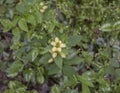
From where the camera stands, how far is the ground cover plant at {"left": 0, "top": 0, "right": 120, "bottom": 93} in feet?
5.30

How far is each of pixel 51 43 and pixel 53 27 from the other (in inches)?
10.2

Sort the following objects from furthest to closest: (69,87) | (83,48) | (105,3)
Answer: (105,3) → (83,48) → (69,87)

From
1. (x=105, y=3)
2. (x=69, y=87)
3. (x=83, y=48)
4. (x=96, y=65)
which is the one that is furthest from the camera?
(x=105, y=3)

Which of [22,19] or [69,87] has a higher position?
[22,19]

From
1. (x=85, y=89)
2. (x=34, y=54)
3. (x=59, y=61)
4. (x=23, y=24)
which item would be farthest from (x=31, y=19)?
(x=85, y=89)

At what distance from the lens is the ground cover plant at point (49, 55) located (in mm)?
1615

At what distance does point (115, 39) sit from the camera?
1996 millimetres

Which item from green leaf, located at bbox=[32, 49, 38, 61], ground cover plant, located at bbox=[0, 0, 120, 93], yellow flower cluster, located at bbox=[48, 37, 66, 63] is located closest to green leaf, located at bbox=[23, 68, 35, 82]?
ground cover plant, located at bbox=[0, 0, 120, 93]

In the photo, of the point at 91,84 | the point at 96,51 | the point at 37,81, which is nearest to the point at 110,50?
the point at 96,51

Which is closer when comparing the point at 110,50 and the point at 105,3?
the point at 110,50

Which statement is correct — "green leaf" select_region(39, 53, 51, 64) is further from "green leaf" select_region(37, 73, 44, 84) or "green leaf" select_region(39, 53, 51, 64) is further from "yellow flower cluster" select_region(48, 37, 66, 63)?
"green leaf" select_region(37, 73, 44, 84)

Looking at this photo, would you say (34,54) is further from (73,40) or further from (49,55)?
(73,40)

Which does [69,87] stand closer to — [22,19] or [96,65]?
[96,65]

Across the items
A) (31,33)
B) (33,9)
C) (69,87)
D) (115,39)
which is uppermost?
(33,9)
